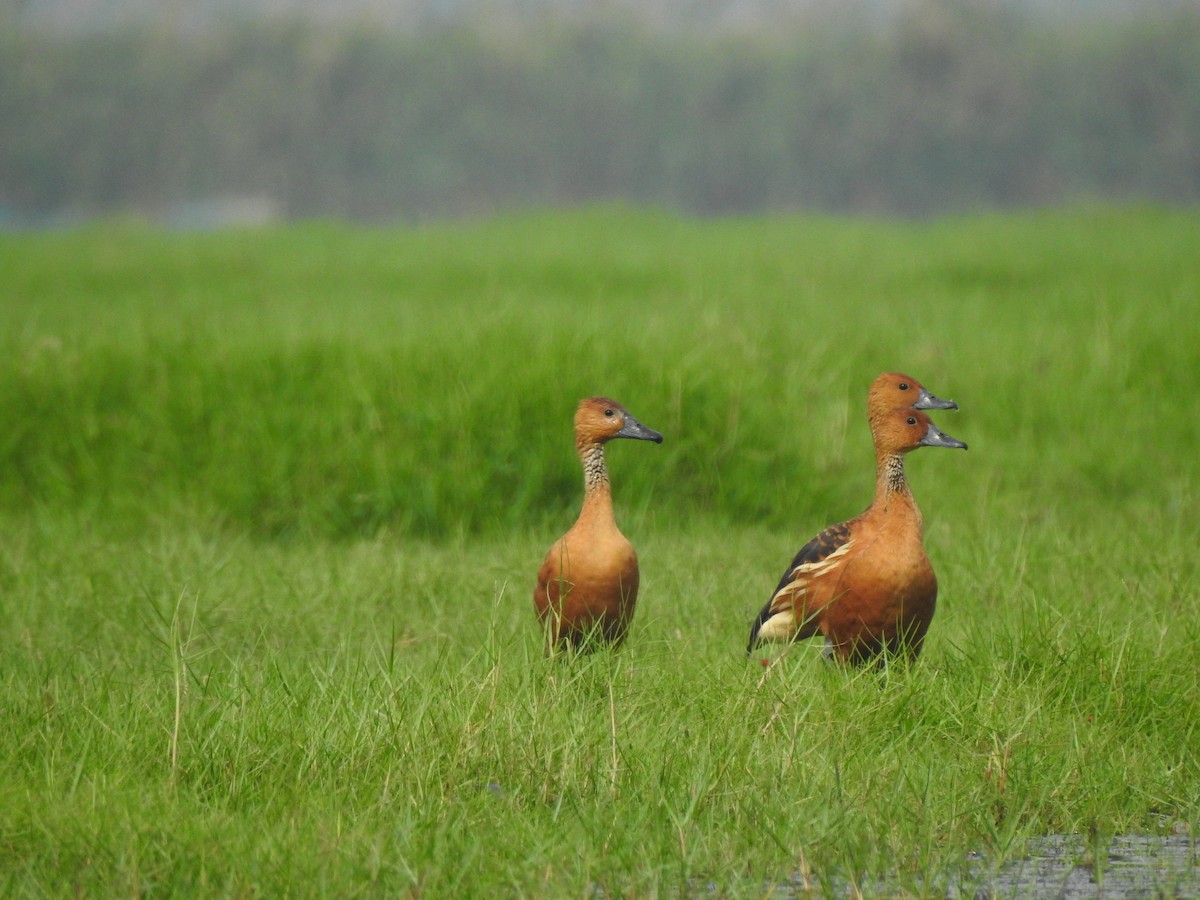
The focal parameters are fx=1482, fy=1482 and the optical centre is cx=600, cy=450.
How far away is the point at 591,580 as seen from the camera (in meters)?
4.15

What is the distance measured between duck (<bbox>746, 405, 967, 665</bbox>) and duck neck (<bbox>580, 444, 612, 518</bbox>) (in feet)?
1.82

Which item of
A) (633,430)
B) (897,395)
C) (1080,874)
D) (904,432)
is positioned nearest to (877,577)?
(904,432)

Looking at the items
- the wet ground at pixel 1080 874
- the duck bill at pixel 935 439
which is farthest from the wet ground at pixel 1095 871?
the duck bill at pixel 935 439

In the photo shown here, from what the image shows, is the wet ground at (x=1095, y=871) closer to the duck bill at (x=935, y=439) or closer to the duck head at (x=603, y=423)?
the duck bill at (x=935, y=439)

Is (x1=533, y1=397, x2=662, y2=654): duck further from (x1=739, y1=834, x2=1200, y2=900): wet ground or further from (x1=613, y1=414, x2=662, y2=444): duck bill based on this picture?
(x1=739, y1=834, x2=1200, y2=900): wet ground

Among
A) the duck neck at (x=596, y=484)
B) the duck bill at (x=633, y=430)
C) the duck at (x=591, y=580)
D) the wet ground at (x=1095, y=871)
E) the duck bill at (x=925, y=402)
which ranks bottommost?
the wet ground at (x=1095, y=871)

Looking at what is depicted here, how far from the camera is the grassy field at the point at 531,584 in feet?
10.2

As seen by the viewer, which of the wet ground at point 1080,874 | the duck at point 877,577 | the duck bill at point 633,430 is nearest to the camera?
the wet ground at point 1080,874

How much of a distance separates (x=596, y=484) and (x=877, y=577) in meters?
0.87

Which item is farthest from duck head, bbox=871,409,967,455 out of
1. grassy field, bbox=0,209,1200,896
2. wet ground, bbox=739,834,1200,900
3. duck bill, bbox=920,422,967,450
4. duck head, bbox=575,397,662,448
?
wet ground, bbox=739,834,1200,900

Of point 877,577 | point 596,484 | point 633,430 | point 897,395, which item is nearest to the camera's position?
point 877,577

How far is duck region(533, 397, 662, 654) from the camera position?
4.15 metres

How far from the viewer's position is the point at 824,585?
410 cm

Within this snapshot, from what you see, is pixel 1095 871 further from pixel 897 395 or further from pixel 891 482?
pixel 897 395
